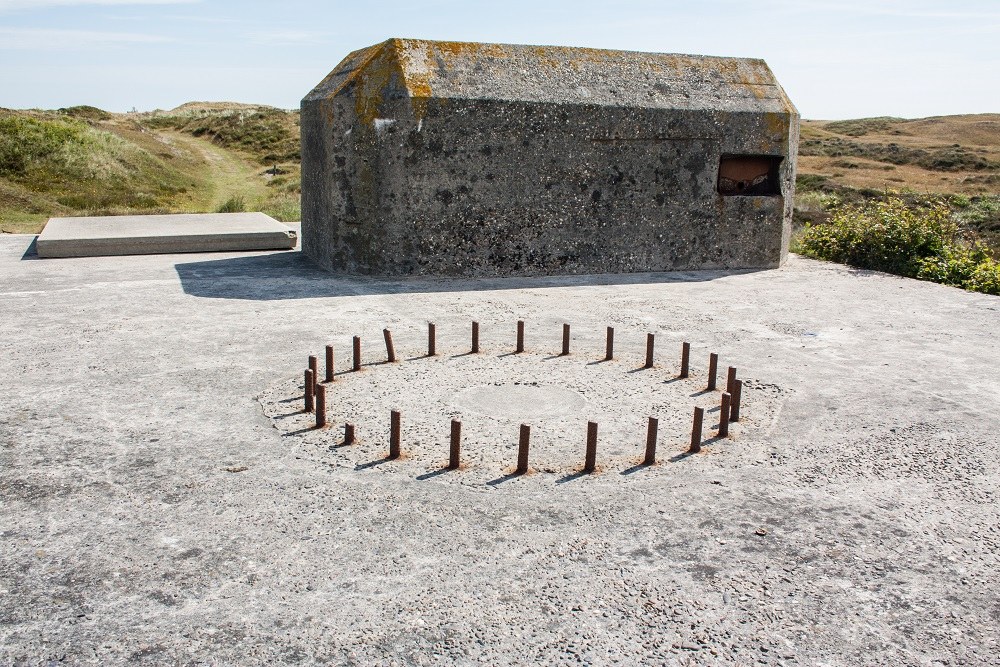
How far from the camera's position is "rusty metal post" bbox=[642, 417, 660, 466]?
4.89 m

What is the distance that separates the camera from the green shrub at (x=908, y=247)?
36.3ft

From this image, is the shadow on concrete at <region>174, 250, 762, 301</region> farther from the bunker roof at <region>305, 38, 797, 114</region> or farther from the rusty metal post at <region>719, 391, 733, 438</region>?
the rusty metal post at <region>719, 391, 733, 438</region>

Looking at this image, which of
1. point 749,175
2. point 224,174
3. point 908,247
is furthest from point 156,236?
point 224,174

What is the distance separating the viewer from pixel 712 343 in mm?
7734

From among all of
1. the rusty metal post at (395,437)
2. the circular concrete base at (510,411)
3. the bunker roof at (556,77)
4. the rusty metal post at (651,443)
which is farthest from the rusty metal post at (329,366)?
the bunker roof at (556,77)

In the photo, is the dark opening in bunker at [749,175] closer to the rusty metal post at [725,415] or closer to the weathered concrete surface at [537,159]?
the weathered concrete surface at [537,159]

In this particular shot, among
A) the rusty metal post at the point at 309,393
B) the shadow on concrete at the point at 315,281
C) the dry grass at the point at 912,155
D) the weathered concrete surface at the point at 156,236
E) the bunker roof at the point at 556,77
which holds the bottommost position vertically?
the rusty metal post at the point at 309,393

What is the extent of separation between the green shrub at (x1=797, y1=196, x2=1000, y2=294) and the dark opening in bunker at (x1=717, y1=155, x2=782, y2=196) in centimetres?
158

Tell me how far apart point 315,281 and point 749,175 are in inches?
222

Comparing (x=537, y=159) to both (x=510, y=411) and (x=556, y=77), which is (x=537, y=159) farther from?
(x=510, y=411)

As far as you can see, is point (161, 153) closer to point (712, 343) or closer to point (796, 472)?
point (712, 343)

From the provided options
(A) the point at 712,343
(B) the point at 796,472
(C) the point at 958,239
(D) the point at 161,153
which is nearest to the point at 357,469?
(B) the point at 796,472

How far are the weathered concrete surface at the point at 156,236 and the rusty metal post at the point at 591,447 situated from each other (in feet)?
29.6

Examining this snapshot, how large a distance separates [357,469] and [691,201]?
24.5 ft
